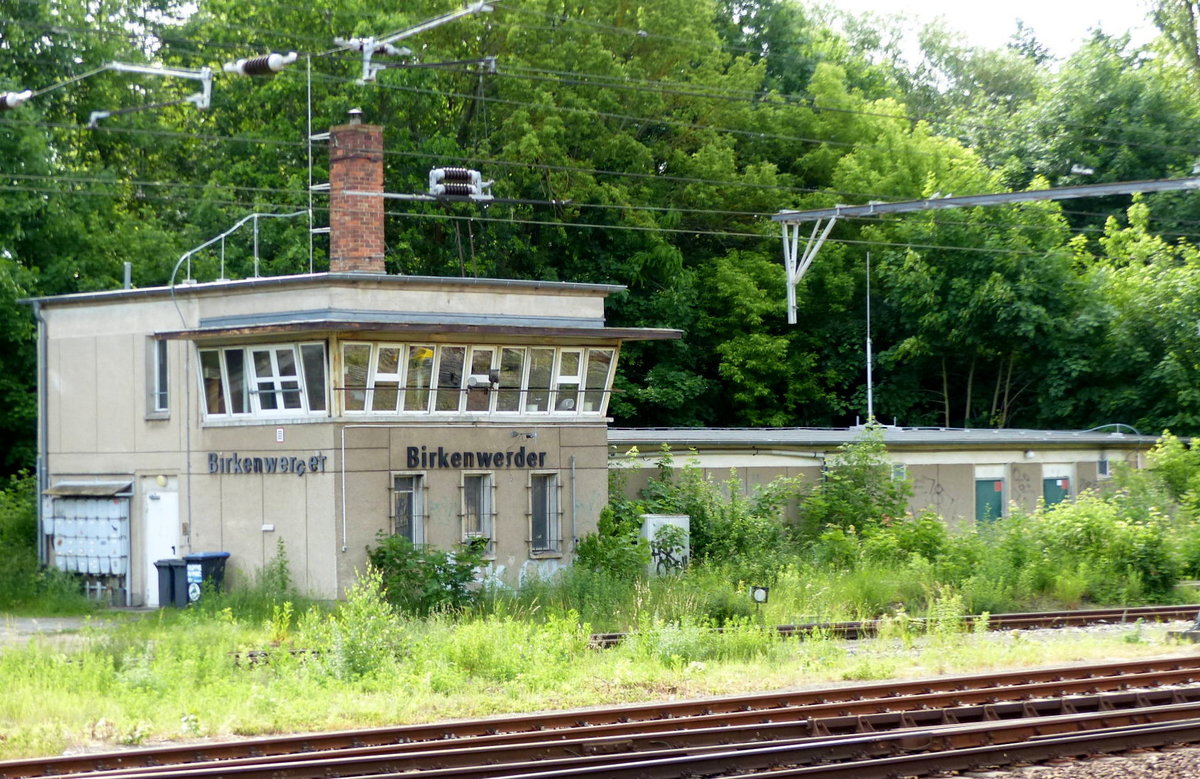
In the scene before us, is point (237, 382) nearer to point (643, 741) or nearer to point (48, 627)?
point (48, 627)

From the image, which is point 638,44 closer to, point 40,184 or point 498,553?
point 40,184

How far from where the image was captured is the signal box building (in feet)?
78.8

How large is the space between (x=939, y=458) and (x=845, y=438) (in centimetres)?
302

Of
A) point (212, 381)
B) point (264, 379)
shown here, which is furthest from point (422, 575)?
point (212, 381)

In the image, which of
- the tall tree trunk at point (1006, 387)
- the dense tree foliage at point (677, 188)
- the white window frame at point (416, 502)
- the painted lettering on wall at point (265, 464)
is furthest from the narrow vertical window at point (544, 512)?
the tall tree trunk at point (1006, 387)

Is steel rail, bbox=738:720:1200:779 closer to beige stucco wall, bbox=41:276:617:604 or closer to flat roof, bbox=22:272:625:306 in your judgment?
beige stucco wall, bbox=41:276:617:604

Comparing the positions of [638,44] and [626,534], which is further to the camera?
[638,44]

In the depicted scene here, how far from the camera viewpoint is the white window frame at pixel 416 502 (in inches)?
959

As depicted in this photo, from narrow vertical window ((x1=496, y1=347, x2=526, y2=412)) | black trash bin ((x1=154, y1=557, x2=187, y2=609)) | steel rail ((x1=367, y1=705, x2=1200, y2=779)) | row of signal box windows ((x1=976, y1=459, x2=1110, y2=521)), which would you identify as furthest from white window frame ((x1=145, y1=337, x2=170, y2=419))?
row of signal box windows ((x1=976, y1=459, x2=1110, y2=521))

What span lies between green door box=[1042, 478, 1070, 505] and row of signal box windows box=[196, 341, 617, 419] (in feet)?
50.1

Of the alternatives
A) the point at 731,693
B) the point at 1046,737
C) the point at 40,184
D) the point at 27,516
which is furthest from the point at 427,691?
the point at 40,184

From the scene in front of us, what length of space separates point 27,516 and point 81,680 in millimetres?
14465

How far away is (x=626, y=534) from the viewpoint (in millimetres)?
26453

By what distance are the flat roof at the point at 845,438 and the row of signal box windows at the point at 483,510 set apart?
150 inches
